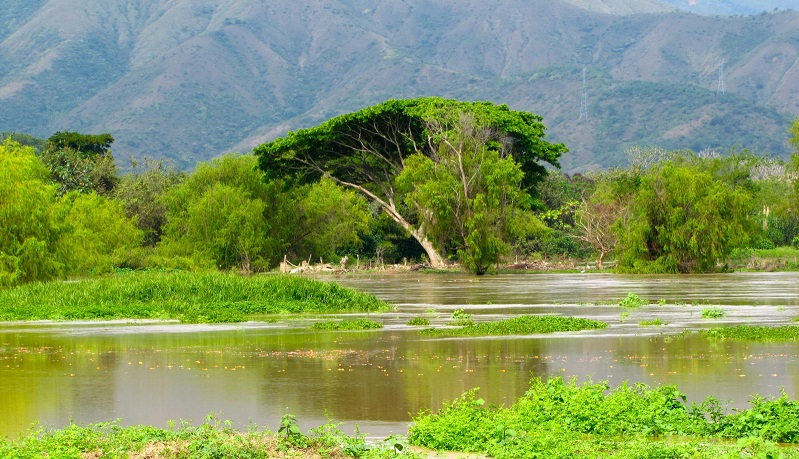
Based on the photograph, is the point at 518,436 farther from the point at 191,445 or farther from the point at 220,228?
the point at 220,228

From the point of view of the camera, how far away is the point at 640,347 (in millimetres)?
22469

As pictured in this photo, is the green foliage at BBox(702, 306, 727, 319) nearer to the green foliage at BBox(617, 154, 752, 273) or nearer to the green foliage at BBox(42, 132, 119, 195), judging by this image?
the green foliage at BBox(617, 154, 752, 273)

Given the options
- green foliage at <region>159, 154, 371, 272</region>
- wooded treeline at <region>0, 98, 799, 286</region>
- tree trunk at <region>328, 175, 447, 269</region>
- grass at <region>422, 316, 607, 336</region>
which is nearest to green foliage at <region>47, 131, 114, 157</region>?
wooded treeline at <region>0, 98, 799, 286</region>

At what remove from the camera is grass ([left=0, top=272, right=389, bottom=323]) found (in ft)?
104

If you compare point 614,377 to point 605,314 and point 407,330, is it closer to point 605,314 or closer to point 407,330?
point 407,330

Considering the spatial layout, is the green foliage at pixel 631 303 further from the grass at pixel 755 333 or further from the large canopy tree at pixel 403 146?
the large canopy tree at pixel 403 146

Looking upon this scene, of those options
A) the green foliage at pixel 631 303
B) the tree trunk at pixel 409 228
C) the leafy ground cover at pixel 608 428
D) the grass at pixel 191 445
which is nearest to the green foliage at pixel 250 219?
the tree trunk at pixel 409 228

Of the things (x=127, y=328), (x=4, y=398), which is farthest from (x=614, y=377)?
(x=127, y=328)

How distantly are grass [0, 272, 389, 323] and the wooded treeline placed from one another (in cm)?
1648

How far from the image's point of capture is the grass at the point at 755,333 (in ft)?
77.5

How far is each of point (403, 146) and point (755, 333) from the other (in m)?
55.3

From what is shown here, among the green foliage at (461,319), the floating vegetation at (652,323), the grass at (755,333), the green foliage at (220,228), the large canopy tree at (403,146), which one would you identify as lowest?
the grass at (755,333)

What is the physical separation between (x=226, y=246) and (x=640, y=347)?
5232 centimetres

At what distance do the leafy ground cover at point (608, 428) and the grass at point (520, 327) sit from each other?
11.3m
